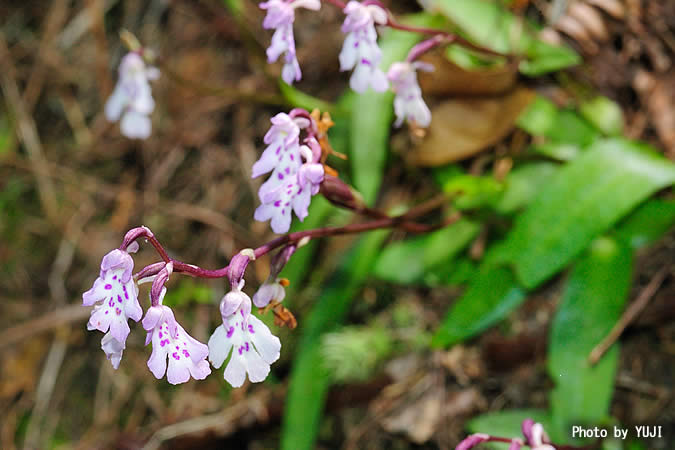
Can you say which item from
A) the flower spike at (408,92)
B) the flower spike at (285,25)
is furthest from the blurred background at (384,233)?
the flower spike at (285,25)

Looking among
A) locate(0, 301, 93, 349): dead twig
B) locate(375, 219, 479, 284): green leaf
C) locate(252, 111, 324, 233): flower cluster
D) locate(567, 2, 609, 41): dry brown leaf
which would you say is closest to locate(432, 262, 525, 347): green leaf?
locate(375, 219, 479, 284): green leaf

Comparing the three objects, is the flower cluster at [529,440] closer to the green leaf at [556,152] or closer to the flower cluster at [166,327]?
the flower cluster at [166,327]

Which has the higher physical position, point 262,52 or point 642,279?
point 262,52

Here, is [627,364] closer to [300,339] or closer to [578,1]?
[300,339]

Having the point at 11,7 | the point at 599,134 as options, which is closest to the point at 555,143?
the point at 599,134

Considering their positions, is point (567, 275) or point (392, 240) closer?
point (567, 275)

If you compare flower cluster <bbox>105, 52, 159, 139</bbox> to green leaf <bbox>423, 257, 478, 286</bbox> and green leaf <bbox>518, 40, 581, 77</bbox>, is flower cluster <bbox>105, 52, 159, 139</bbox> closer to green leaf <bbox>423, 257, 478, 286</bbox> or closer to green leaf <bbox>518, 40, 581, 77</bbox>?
green leaf <bbox>423, 257, 478, 286</bbox>

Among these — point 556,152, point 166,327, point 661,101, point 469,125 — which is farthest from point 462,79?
point 166,327
